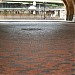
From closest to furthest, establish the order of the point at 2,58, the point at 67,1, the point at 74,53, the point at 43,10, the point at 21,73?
the point at 21,73 → the point at 2,58 → the point at 74,53 → the point at 67,1 → the point at 43,10

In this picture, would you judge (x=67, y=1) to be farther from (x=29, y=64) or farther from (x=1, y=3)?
(x=29, y=64)

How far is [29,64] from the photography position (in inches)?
219

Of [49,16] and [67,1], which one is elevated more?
[67,1]

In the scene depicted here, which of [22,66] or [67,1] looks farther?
[67,1]

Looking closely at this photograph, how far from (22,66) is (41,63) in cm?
49

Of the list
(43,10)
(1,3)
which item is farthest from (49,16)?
(1,3)

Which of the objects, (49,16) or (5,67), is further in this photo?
(49,16)

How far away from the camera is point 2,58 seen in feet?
20.5

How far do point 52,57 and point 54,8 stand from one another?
40432 millimetres

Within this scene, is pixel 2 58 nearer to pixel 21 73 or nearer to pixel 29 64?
pixel 29 64

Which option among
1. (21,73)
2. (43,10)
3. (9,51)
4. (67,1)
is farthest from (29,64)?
(43,10)

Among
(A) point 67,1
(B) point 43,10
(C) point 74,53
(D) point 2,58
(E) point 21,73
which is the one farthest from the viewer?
(B) point 43,10

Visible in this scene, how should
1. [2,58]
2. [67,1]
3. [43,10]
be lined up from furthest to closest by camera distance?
[43,10] < [67,1] < [2,58]

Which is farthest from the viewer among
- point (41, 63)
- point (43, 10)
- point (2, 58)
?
point (43, 10)
